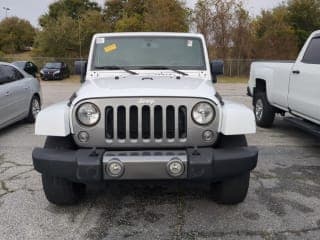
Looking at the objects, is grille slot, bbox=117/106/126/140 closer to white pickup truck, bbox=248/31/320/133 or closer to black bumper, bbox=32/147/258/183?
black bumper, bbox=32/147/258/183

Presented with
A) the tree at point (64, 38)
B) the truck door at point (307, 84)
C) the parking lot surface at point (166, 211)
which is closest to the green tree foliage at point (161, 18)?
the tree at point (64, 38)

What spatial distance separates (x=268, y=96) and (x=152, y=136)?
198 inches

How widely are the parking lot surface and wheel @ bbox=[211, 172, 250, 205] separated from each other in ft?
0.31

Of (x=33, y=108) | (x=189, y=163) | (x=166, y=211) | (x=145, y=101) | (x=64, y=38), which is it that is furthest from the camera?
(x=64, y=38)

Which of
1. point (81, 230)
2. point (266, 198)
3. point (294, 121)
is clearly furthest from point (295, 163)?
point (81, 230)

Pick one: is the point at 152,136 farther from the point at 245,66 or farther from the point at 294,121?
the point at 245,66

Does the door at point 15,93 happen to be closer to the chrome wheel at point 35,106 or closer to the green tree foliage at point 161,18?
the chrome wheel at point 35,106

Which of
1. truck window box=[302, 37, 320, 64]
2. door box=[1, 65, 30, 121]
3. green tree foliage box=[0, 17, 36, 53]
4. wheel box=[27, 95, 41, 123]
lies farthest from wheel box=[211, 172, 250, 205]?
green tree foliage box=[0, 17, 36, 53]

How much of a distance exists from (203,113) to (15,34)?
6184 cm

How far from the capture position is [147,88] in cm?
389

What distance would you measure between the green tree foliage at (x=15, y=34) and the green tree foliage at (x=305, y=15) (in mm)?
35823

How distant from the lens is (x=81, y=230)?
3857mm

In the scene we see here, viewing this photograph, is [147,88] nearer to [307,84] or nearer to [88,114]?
[88,114]

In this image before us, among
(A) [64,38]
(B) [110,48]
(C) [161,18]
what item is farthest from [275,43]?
(B) [110,48]
